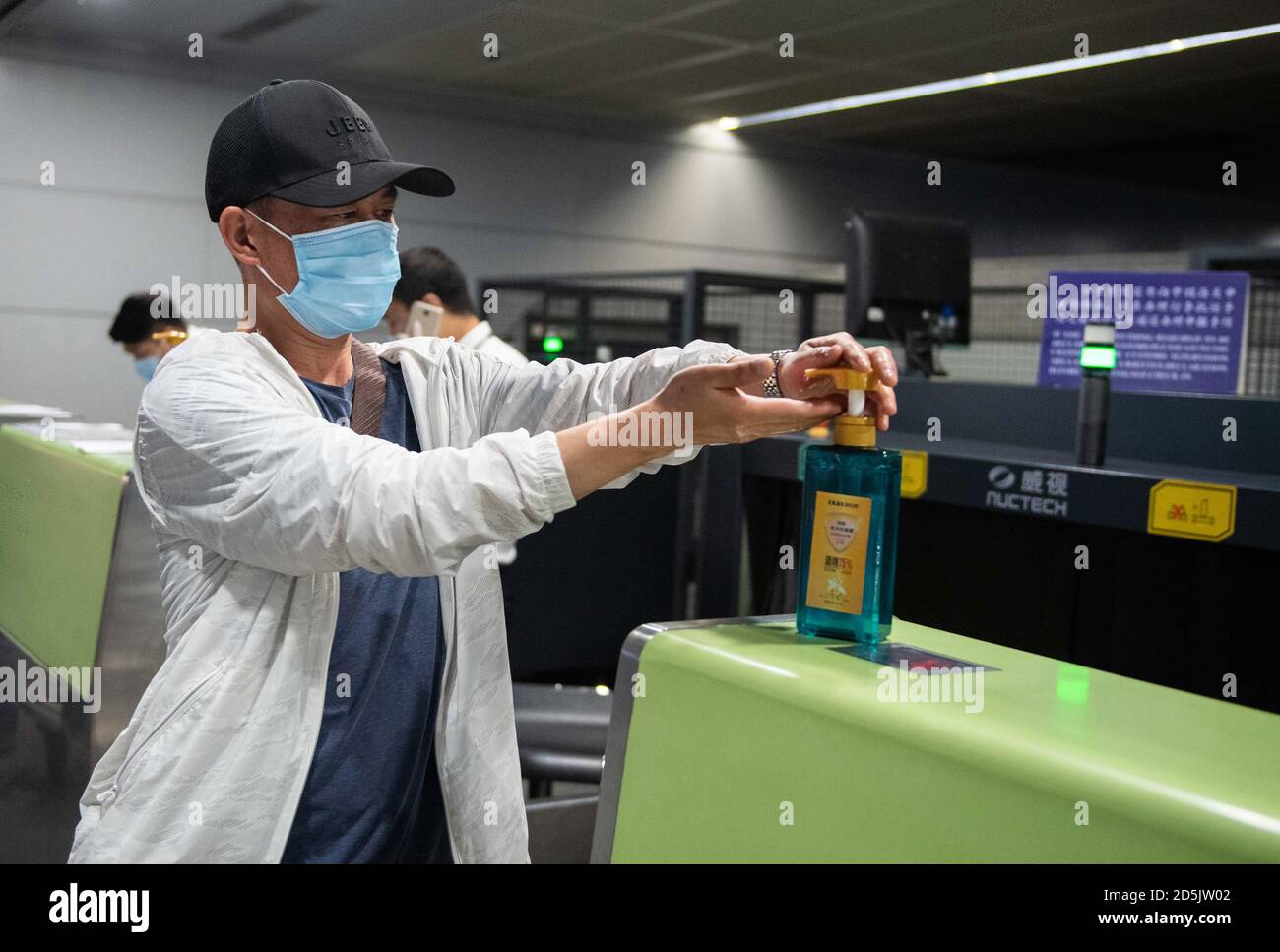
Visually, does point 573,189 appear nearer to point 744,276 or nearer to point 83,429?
point 744,276

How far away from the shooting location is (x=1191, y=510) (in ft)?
6.56

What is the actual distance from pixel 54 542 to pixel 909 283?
240cm

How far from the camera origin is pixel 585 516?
4.04 m

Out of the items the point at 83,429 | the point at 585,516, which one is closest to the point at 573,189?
the point at 585,516

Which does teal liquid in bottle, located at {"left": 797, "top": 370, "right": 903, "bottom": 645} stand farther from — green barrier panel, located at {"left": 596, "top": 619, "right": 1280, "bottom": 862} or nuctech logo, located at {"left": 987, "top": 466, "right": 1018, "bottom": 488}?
nuctech logo, located at {"left": 987, "top": 466, "right": 1018, "bottom": 488}

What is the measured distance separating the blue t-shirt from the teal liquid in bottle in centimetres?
40

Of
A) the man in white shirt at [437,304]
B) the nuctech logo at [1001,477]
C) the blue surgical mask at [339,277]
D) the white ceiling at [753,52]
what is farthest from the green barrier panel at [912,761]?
the white ceiling at [753,52]

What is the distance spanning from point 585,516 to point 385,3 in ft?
9.35

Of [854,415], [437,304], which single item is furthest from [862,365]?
[437,304]

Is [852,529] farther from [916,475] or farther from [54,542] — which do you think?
[54,542]

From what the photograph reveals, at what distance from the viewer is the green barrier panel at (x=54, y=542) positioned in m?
2.66

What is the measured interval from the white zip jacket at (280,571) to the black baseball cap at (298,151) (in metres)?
0.15
